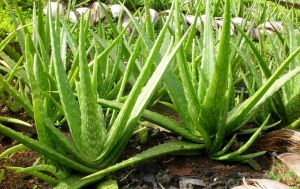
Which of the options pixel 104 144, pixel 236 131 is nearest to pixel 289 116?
pixel 236 131

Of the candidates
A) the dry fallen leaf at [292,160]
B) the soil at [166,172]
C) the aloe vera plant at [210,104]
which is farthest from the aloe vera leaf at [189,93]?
the dry fallen leaf at [292,160]

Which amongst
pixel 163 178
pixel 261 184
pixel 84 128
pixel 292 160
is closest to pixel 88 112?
pixel 84 128

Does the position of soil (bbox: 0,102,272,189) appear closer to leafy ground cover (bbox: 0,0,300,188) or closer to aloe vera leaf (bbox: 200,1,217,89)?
leafy ground cover (bbox: 0,0,300,188)

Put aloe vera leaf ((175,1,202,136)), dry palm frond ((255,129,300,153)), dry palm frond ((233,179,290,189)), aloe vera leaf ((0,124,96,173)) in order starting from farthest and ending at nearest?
1. dry palm frond ((255,129,300,153))
2. aloe vera leaf ((175,1,202,136))
3. dry palm frond ((233,179,290,189))
4. aloe vera leaf ((0,124,96,173))

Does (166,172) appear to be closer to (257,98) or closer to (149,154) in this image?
(149,154)

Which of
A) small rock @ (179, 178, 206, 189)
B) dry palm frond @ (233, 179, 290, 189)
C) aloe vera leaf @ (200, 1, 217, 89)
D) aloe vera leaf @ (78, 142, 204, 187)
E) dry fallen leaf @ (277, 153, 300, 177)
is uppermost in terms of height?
aloe vera leaf @ (200, 1, 217, 89)

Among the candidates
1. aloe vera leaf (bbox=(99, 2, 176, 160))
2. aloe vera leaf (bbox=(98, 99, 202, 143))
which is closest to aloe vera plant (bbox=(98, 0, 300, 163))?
aloe vera leaf (bbox=(98, 99, 202, 143))

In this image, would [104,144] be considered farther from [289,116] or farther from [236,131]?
[289,116]
